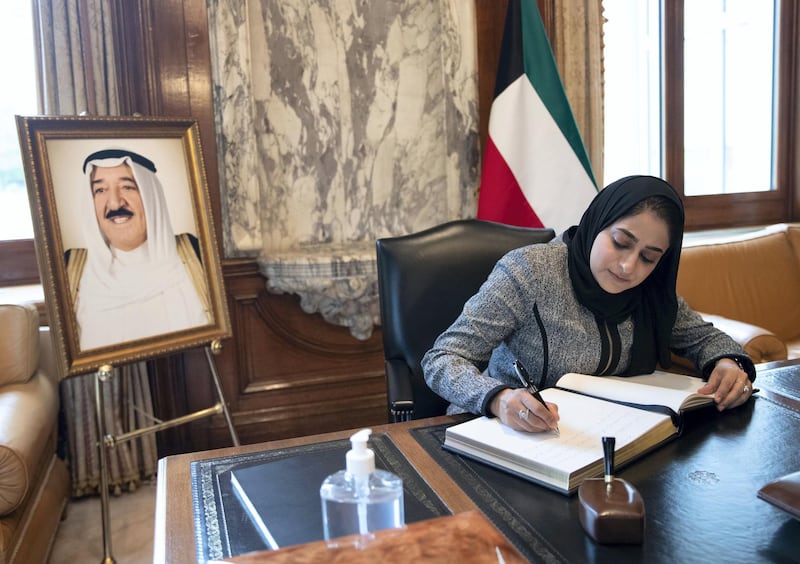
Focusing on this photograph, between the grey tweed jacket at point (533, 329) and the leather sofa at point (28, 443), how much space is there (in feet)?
3.60

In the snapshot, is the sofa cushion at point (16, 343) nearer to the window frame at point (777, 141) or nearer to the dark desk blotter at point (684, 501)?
the dark desk blotter at point (684, 501)

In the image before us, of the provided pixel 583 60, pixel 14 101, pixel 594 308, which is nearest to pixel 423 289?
pixel 594 308

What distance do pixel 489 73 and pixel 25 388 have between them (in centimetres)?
214

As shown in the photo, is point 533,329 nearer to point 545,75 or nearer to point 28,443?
point 28,443

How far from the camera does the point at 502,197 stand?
9.32 ft

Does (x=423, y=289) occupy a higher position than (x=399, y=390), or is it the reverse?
(x=423, y=289)

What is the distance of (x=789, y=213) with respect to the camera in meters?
3.80

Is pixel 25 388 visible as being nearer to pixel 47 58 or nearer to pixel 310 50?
pixel 47 58

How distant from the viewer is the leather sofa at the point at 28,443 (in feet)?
5.76

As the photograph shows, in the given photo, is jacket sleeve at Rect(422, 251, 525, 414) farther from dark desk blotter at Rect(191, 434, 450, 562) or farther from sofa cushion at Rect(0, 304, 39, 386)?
sofa cushion at Rect(0, 304, 39, 386)

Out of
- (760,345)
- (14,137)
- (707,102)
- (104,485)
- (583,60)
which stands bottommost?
(104,485)

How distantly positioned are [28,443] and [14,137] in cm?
134

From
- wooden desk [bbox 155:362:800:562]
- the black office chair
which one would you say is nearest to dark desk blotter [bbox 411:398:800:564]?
wooden desk [bbox 155:362:800:562]

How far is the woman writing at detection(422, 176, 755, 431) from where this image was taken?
4.76 ft
